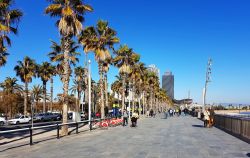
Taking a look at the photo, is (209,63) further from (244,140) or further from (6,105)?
(6,105)

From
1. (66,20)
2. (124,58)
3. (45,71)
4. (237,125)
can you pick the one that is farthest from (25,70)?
(237,125)

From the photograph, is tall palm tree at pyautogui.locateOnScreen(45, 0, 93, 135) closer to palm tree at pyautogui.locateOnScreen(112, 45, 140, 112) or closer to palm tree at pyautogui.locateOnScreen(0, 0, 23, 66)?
palm tree at pyautogui.locateOnScreen(0, 0, 23, 66)

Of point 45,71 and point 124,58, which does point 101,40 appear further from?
point 45,71

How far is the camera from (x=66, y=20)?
88.8 ft

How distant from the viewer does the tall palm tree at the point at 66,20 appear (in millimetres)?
26875

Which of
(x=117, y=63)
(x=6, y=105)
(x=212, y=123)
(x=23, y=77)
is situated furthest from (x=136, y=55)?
(x=6, y=105)

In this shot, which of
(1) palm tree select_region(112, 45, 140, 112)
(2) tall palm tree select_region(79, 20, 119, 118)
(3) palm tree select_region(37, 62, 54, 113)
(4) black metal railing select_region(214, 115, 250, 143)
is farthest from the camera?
(3) palm tree select_region(37, 62, 54, 113)

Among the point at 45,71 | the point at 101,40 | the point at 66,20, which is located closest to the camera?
the point at 66,20

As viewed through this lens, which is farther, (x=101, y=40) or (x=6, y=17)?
(x=101, y=40)

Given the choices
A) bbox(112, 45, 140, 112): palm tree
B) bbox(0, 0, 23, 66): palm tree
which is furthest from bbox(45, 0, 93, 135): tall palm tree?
bbox(112, 45, 140, 112): palm tree

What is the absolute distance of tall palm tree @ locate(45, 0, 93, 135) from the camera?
88.2 ft

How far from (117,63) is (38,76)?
1882 cm

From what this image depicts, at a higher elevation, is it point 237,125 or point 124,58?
point 124,58

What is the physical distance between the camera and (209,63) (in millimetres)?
51812
